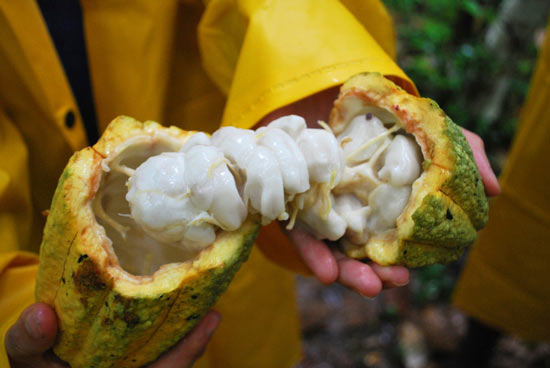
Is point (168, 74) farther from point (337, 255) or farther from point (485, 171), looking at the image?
point (485, 171)

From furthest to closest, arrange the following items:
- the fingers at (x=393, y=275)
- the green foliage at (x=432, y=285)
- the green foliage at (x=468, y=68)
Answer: the green foliage at (x=468, y=68), the green foliage at (x=432, y=285), the fingers at (x=393, y=275)

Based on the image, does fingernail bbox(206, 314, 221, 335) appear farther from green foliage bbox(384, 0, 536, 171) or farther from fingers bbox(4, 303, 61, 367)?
green foliage bbox(384, 0, 536, 171)

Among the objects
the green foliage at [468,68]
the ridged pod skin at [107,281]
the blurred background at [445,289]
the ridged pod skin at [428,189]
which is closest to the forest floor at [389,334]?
the blurred background at [445,289]

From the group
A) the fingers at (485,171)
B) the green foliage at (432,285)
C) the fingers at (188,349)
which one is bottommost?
the green foliage at (432,285)

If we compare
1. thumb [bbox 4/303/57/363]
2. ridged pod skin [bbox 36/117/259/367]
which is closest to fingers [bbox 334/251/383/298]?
ridged pod skin [bbox 36/117/259/367]

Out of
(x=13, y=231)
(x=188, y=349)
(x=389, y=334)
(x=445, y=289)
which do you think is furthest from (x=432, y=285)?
(x=13, y=231)

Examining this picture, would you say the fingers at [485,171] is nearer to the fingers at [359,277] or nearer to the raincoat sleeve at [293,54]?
the raincoat sleeve at [293,54]

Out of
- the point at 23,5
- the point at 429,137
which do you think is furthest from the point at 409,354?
the point at 23,5
